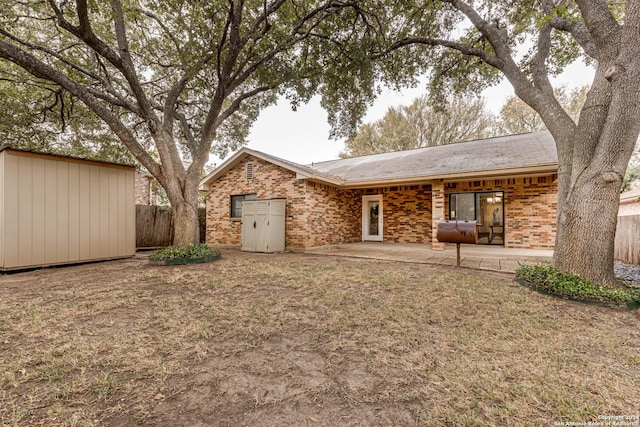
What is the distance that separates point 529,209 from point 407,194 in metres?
4.17

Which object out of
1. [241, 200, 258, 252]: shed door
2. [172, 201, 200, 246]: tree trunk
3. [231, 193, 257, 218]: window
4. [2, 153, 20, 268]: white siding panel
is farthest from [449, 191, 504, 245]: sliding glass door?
[2, 153, 20, 268]: white siding panel

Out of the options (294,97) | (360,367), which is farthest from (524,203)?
(360,367)

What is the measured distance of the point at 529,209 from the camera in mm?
8633

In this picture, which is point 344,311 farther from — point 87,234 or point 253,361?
point 87,234

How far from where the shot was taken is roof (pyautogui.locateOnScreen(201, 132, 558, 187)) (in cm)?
724

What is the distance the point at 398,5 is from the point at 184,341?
9.14m

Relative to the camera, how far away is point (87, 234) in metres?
6.49

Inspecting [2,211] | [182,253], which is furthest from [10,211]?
[182,253]

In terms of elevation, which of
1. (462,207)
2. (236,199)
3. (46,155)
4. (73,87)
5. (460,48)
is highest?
(460,48)

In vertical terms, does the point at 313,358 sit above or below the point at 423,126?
below

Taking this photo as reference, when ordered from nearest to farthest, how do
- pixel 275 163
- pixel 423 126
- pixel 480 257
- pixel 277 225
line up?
1. pixel 480 257
2. pixel 277 225
3. pixel 275 163
4. pixel 423 126

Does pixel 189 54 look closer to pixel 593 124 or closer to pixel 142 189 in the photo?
pixel 593 124

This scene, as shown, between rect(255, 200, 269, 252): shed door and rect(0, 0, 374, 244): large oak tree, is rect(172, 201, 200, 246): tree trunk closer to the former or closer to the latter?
rect(0, 0, 374, 244): large oak tree

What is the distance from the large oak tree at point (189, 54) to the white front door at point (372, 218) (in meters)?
4.33
